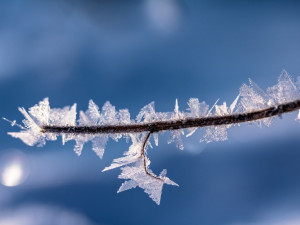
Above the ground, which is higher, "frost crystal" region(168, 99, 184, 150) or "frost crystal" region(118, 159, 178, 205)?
"frost crystal" region(168, 99, 184, 150)

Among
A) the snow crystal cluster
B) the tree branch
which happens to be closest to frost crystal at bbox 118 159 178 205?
the snow crystal cluster

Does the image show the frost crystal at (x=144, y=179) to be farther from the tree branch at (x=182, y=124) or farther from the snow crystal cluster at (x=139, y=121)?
the tree branch at (x=182, y=124)

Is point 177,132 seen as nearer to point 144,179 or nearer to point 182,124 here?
point 182,124

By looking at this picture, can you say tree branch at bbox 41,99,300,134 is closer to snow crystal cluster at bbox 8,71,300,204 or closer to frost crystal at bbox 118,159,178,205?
snow crystal cluster at bbox 8,71,300,204

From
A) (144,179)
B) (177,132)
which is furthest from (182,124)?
(144,179)

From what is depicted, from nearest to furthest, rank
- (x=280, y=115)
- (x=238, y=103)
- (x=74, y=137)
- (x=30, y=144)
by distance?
(x=280, y=115) < (x=238, y=103) < (x=74, y=137) < (x=30, y=144)

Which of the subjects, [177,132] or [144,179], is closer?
[177,132]

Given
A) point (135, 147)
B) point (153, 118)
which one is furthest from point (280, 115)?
point (135, 147)

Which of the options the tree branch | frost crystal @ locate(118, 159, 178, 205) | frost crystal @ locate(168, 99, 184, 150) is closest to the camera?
the tree branch

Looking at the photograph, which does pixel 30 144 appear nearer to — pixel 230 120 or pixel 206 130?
pixel 206 130
